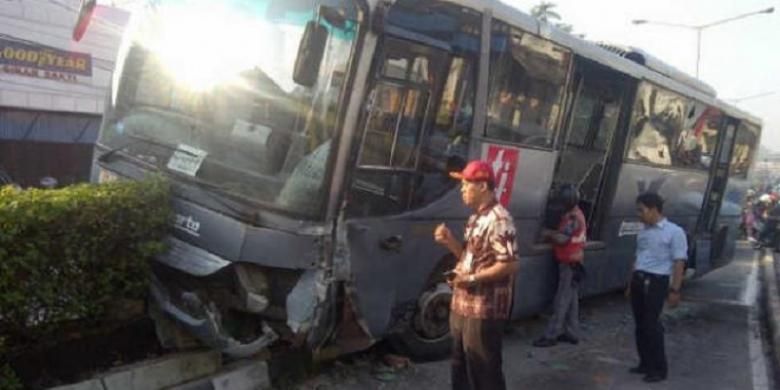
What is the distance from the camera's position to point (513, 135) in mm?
6250

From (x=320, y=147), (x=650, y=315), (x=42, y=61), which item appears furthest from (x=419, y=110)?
(x=42, y=61)

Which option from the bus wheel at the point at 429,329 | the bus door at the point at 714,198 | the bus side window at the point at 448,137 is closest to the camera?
the bus side window at the point at 448,137

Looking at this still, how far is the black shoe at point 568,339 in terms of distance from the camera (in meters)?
7.23

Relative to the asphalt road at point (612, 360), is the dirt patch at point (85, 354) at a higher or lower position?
lower

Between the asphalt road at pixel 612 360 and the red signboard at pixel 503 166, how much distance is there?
155 centimetres

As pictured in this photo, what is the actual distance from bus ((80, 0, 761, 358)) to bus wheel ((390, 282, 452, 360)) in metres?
0.02

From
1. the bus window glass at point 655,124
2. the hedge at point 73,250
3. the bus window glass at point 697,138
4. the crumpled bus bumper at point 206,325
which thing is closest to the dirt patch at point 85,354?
the hedge at point 73,250

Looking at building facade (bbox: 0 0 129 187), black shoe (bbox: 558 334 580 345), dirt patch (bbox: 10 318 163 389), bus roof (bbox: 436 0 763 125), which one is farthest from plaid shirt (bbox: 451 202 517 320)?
building facade (bbox: 0 0 129 187)

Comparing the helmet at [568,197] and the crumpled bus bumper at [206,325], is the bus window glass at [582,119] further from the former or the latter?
the crumpled bus bumper at [206,325]

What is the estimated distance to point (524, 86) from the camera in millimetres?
6332

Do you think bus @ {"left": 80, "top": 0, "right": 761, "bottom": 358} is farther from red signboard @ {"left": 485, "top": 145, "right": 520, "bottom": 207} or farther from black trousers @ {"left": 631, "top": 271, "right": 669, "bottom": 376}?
black trousers @ {"left": 631, "top": 271, "right": 669, "bottom": 376}

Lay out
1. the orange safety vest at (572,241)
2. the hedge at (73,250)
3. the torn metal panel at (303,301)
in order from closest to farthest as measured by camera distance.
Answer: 1. the hedge at (73,250)
2. the torn metal panel at (303,301)
3. the orange safety vest at (572,241)

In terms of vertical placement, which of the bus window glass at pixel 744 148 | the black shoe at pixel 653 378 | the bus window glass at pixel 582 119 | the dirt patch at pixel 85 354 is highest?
the bus window glass at pixel 744 148

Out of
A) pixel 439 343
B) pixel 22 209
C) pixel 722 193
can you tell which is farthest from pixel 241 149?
pixel 722 193
